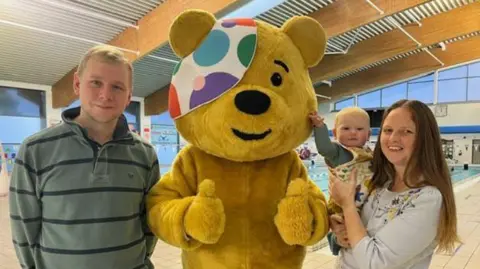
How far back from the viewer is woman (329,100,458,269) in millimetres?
1260

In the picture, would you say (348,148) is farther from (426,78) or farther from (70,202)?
(426,78)

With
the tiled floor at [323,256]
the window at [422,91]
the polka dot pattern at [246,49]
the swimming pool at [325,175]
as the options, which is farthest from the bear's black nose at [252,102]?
the window at [422,91]

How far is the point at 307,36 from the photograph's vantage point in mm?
1495

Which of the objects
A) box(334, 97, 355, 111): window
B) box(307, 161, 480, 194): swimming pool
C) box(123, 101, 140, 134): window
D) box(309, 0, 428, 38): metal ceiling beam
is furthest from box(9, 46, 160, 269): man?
box(334, 97, 355, 111): window

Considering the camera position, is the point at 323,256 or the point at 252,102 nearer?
the point at 252,102

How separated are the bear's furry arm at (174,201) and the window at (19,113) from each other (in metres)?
9.63

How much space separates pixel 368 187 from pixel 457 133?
19.3 m

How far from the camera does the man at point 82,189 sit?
132 cm

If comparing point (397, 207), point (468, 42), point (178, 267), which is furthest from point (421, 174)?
point (468, 42)

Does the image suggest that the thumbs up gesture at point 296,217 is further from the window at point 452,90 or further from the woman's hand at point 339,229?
the window at point 452,90

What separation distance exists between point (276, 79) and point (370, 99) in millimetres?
19415

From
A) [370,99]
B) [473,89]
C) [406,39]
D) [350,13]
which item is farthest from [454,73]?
[350,13]

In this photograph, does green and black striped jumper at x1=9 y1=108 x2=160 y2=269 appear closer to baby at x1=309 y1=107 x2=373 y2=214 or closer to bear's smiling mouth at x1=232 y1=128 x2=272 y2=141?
bear's smiling mouth at x1=232 y1=128 x2=272 y2=141

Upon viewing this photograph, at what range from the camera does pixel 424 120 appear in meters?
1.34
